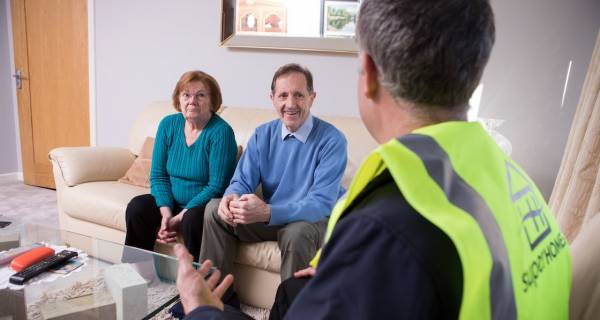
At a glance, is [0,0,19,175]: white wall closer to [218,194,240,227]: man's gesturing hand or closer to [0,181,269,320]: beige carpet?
[0,181,269,320]: beige carpet

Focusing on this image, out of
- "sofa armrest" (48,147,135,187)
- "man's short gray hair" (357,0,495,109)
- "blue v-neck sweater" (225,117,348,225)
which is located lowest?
"sofa armrest" (48,147,135,187)

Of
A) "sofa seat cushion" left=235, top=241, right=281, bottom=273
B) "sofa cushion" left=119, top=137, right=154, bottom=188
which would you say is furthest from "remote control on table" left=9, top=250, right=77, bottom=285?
"sofa cushion" left=119, top=137, right=154, bottom=188

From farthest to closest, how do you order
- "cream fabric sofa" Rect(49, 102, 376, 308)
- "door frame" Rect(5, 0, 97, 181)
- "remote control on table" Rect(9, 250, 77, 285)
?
1. "door frame" Rect(5, 0, 97, 181)
2. "cream fabric sofa" Rect(49, 102, 376, 308)
3. "remote control on table" Rect(9, 250, 77, 285)

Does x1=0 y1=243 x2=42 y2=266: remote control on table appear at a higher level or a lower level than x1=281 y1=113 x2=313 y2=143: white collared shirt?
lower

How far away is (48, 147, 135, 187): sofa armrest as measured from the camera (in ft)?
7.23

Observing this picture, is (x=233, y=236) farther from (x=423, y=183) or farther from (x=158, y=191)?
(x=423, y=183)

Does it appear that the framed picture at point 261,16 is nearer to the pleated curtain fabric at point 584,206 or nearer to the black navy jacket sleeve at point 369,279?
the pleated curtain fabric at point 584,206

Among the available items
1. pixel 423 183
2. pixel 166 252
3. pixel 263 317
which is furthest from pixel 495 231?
pixel 166 252

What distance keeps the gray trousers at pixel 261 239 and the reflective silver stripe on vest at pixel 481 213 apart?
112 centimetres

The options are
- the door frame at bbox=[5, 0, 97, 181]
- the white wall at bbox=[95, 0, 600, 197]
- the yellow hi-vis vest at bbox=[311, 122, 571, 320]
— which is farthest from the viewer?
the door frame at bbox=[5, 0, 97, 181]

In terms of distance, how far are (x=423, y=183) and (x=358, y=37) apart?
261 mm

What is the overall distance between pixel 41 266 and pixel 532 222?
Result: 1.42 metres

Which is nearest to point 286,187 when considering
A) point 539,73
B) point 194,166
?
point 194,166

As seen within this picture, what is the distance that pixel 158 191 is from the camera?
77.4 inches
